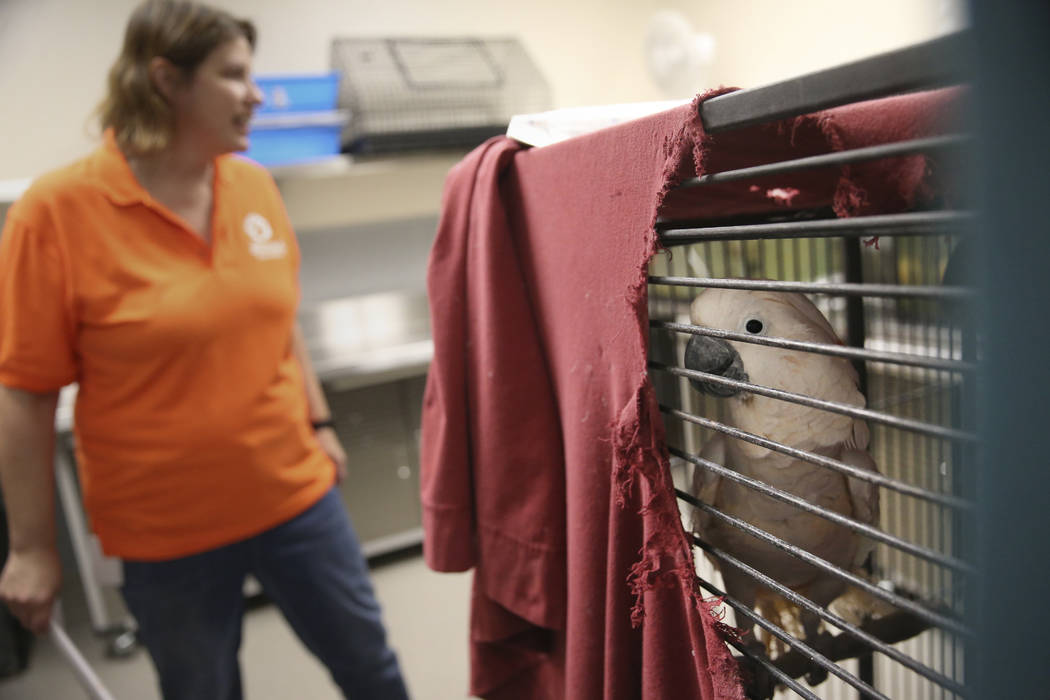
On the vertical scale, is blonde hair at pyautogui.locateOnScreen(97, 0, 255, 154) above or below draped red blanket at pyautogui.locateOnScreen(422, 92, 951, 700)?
above

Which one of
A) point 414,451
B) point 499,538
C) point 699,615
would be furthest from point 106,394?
point 414,451

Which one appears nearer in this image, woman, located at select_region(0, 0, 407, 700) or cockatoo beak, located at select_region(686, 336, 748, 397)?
cockatoo beak, located at select_region(686, 336, 748, 397)

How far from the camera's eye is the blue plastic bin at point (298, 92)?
102 inches

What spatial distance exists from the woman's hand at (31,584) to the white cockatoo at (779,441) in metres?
1.06

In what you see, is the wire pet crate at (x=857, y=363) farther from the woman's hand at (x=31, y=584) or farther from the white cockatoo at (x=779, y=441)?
the woman's hand at (x=31, y=584)

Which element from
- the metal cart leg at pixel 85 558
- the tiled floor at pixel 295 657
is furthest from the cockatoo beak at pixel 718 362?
the metal cart leg at pixel 85 558

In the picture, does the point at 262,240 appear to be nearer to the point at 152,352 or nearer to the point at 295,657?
the point at 152,352

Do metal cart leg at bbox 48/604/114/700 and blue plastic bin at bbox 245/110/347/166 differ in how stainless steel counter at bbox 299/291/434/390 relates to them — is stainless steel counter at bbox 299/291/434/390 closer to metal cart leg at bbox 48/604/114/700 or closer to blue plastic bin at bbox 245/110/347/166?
blue plastic bin at bbox 245/110/347/166

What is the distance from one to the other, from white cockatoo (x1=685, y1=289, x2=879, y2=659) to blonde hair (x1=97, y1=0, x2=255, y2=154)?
1.05 metres

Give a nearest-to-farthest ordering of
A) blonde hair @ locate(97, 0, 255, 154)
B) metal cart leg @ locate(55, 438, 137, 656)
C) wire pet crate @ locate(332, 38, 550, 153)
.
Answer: blonde hair @ locate(97, 0, 255, 154) → metal cart leg @ locate(55, 438, 137, 656) → wire pet crate @ locate(332, 38, 550, 153)

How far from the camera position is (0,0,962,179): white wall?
254 centimetres

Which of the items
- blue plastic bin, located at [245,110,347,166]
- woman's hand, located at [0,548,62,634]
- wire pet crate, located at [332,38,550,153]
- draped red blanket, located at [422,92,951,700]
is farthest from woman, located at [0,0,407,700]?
wire pet crate, located at [332,38,550,153]

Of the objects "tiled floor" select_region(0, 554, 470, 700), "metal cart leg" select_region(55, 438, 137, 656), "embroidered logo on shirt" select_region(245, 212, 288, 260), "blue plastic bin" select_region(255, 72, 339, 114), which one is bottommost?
"tiled floor" select_region(0, 554, 470, 700)

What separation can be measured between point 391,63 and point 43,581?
230 cm
